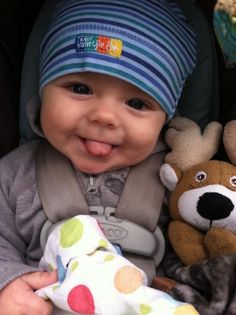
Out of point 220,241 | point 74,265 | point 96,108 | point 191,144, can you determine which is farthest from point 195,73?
point 74,265

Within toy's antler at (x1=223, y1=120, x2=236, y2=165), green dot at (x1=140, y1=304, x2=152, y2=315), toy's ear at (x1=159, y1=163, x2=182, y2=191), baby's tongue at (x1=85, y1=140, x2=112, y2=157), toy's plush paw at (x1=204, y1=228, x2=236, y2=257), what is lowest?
green dot at (x1=140, y1=304, x2=152, y2=315)

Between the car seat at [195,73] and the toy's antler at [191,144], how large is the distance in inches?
4.7

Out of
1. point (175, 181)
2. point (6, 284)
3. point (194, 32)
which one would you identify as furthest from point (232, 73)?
point (6, 284)

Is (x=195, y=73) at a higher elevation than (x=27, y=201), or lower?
higher

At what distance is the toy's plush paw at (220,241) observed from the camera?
101cm

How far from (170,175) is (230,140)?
0.47 ft

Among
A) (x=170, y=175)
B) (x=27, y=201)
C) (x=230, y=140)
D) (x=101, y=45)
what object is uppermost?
(x=101, y=45)

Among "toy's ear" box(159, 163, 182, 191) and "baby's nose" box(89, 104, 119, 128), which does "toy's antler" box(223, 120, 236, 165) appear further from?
"baby's nose" box(89, 104, 119, 128)

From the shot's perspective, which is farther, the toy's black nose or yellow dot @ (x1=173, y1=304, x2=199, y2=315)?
the toy's black nose

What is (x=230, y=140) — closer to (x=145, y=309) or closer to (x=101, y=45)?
(x=101, y=45)

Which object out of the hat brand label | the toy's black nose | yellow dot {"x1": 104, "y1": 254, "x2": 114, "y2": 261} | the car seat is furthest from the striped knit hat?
yellow dot {"x1": 104, "y1": 254, "x2": 114, "y2": 261}

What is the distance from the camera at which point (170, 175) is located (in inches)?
45.7

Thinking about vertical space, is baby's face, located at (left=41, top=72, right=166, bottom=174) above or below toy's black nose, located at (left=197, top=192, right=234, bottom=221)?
above

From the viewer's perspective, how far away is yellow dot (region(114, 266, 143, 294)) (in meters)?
0.89
